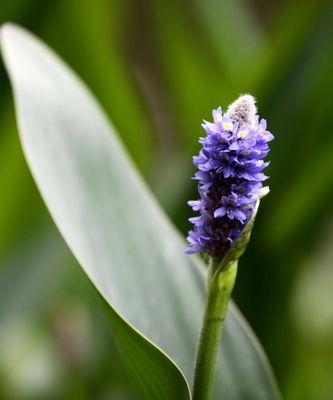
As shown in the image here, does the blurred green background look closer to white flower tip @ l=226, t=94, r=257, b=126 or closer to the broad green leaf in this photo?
the broad green leaf

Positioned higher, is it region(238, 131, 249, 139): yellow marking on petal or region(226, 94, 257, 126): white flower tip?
region(226, 94, 257, 126): white flower tip

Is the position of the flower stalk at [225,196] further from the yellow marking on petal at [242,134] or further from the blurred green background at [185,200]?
the blurred green background at [185,200]

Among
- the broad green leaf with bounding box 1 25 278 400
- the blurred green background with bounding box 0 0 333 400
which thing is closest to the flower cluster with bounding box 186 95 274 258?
the broad green leaf with bounding box 1 25 278 400

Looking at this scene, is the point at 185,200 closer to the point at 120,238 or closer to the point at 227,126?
the point at 120,238

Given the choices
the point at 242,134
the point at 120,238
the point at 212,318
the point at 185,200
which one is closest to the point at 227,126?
the point at 242,134

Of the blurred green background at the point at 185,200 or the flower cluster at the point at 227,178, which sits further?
the blurred green background at the point at 185,200

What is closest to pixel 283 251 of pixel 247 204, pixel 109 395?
pixel 109 395

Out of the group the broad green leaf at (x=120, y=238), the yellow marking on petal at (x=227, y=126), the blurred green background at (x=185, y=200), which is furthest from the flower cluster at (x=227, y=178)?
the blurred green background at (x=185, y=200)
